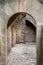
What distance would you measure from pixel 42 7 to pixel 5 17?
43.2 inches

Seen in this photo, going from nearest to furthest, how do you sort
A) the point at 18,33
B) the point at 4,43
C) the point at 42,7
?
the point at 42,7 → the point at 4,43 → the point at 18,33

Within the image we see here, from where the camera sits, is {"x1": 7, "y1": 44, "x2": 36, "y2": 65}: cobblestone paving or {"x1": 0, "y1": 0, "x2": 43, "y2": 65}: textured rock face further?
{"x1": 7, "y1": 44, "x2": 36, "y2": 65}: cobblestone paving

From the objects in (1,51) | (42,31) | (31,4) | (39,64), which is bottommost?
(39,64)

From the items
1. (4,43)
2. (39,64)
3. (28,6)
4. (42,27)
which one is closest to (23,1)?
(28,6)

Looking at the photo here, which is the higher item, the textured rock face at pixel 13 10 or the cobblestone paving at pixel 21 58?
the textured rock face at pixel 13 10

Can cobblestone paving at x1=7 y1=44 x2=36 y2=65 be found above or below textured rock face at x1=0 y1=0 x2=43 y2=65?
below

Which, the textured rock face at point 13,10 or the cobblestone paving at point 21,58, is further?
the cobblestone paving at point 21,58

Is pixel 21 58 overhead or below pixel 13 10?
below

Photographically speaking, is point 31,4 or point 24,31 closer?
point 31,4

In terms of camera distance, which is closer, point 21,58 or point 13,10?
point 13,10

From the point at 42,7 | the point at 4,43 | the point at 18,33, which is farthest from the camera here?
the point at 18,33

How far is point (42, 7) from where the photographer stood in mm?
5238

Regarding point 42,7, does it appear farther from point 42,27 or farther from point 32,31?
point 32,31

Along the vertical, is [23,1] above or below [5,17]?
above
